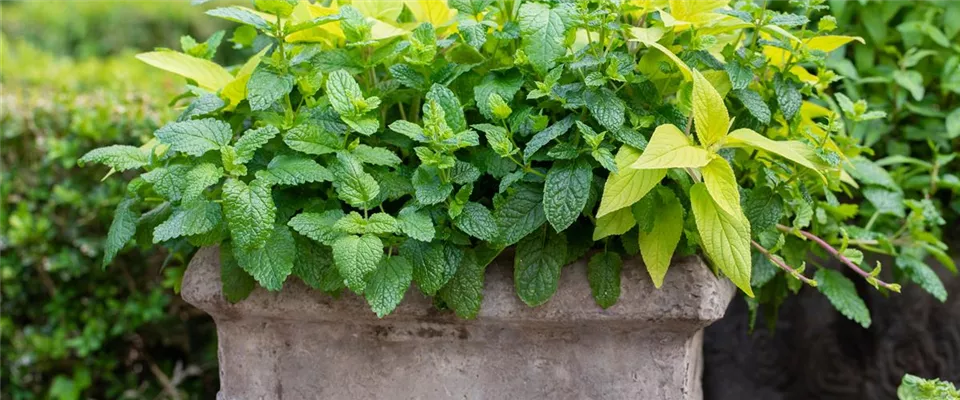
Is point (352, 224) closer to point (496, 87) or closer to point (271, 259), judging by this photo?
point (271, 259)

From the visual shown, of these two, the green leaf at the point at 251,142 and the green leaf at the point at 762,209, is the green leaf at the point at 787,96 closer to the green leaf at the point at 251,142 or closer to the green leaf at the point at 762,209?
the green leaf at the point at 762,209

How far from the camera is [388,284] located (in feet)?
3.41

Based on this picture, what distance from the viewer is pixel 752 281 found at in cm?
127

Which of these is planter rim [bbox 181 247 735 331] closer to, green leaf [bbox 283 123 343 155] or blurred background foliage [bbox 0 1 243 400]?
green leaf [bbox 283 123 343 155]

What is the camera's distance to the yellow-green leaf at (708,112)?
3.35ft

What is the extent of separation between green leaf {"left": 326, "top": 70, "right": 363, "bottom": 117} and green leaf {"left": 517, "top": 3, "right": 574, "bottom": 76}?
246mm

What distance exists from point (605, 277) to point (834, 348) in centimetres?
107

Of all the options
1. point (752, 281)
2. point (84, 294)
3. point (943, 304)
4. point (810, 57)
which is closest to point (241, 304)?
point (752, 281)

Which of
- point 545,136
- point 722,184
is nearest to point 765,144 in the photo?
point 722,184

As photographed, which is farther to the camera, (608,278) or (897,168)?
(897,168)

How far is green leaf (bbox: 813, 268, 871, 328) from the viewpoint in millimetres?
1360

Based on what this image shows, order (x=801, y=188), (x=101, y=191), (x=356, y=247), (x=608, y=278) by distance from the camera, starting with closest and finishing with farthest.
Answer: (x=356, y=247) < (x=608, y=278) < (x=801, y=188) < (x=101, y=191)

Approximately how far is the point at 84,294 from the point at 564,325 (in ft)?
5.81

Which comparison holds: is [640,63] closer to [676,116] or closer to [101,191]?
[676,116]
